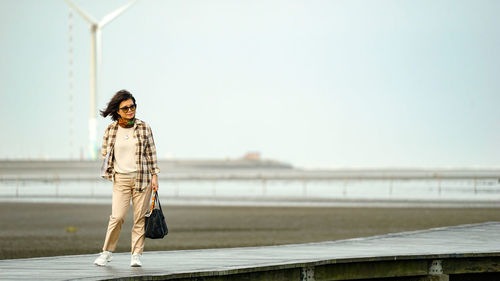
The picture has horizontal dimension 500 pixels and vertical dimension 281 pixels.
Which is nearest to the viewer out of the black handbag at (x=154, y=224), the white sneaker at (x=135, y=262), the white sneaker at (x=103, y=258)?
the black handbag at (x=154, y=224)

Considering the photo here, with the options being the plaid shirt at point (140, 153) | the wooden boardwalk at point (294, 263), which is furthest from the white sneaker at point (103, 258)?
the plaid shirt at point (140, 153)

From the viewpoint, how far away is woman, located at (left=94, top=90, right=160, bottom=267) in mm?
10656

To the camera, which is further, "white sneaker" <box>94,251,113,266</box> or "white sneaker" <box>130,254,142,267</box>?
"white sneaker" <box>94,251,113,266</box>

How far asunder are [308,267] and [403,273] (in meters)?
1.61

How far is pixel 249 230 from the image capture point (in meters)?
26.8

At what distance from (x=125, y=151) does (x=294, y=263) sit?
103 inches

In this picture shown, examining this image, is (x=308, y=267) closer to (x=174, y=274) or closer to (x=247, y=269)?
(x=247, y=269)

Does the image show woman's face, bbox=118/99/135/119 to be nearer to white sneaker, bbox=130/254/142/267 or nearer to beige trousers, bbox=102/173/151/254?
beige trousers, bbox=102/173/151/254

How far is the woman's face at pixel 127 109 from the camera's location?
34.9 feet

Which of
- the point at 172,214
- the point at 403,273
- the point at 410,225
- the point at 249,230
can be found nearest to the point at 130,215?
the point at 172,214

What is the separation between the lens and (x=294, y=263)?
35.7ft

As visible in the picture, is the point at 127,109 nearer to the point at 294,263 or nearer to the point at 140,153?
the point at 140,153

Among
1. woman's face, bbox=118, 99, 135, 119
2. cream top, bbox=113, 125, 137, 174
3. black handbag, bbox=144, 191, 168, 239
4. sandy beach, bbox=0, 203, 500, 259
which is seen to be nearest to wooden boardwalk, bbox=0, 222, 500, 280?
black handbag, bbox=144, 191, 168, 239

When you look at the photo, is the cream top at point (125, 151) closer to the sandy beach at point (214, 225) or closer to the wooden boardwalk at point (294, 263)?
the wooden boardwalk at point (294, 263)
